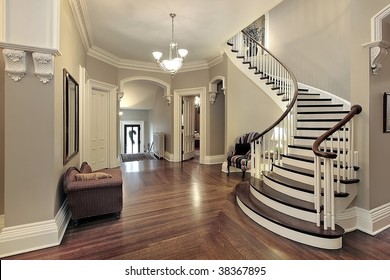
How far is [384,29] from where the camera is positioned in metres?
2.45

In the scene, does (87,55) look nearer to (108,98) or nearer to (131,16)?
(108,98)

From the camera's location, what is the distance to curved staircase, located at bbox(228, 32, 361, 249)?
7.30 feet

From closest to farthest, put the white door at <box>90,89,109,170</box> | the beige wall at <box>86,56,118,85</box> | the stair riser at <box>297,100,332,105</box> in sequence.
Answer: the stair riser at <box>297,100,332,105</box> < the beige wall at <box>86,56,118,85</box> < the white door at <box>90,89,109,170</box>

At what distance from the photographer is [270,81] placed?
5.30 m

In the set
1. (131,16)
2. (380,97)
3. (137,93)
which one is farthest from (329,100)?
(137,93)

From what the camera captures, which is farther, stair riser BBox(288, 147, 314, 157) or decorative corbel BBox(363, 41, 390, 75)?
stair riser BBox(288, 147, 314, 157)

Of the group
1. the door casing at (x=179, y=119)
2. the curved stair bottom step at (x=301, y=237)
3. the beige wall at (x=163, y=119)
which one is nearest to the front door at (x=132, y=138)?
the beige wall at (x=163, y=119)

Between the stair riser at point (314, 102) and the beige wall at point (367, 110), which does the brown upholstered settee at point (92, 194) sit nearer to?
the beige wall at point (367, 110)

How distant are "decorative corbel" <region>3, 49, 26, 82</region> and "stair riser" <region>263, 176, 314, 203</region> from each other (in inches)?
129

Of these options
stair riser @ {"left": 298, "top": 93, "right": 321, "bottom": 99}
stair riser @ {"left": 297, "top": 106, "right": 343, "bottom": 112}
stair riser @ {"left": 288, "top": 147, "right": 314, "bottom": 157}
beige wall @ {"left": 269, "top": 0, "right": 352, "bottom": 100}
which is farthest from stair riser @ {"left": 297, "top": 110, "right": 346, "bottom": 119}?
beige wall @ {"left": 269, "top": 0, "right": 352, "bottom": 100}

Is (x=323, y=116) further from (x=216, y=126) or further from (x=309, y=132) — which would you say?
(x=216, y=126)

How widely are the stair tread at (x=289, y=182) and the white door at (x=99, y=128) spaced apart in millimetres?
4159

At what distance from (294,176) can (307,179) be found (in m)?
0.22

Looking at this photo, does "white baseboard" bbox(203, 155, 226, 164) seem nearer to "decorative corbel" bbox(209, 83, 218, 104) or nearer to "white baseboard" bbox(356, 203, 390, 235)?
"decorative corbel" bbox(209, 83, 218, 104)
